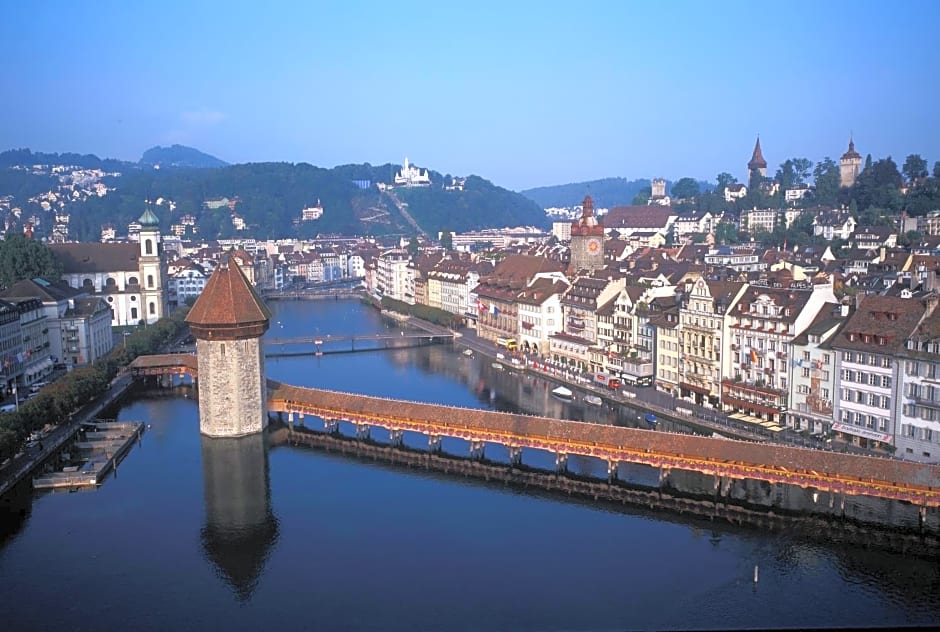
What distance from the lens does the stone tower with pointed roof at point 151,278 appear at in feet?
254

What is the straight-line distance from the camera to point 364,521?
101ft

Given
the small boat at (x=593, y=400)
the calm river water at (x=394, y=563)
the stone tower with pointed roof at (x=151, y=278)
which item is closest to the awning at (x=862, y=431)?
the calm river water at (x=394, y=563)

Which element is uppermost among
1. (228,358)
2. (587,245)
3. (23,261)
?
(587,245)

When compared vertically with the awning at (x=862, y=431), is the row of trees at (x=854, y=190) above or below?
above

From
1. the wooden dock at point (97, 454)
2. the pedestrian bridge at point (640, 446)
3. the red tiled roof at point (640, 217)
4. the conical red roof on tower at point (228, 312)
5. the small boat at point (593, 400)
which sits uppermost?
the red tiled roof at point (640, 217)

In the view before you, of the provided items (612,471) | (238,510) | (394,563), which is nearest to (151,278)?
(238,510)

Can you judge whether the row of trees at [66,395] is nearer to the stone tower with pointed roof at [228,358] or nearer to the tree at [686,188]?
the stone tower with pointed roof at [228,358]

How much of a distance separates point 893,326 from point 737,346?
8183 mm

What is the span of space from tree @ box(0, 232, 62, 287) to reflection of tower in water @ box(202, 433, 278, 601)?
36.7 metres

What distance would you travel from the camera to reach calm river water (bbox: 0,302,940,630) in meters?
23.9

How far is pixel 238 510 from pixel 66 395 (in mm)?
14784

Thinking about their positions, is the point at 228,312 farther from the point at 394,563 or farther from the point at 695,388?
the point at 695,388

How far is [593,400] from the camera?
1866 inches

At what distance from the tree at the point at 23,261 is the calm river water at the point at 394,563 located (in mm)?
38811
